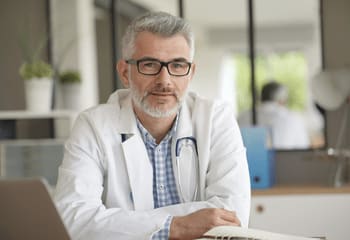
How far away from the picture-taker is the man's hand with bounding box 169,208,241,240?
1749 mm

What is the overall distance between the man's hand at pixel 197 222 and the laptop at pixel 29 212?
49 cm

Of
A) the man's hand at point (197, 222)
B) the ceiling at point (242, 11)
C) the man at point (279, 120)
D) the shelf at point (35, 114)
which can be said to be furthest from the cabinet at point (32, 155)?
the man's hand at point (197, 222)

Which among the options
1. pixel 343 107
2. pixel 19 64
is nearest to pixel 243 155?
pixel 343 107

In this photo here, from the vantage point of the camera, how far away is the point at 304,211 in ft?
12.5

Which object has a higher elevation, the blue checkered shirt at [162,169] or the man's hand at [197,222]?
the blue checkered shirt at [162,169]

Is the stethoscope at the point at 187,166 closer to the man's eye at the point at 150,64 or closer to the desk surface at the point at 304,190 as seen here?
the man's eye at the point at 150,64

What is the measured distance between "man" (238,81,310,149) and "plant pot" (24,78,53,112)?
3.91 ft

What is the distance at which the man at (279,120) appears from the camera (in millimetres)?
4387

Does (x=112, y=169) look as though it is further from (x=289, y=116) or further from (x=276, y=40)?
(x=276, y=40)

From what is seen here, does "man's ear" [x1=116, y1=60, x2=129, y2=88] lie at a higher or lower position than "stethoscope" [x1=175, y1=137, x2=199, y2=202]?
higher

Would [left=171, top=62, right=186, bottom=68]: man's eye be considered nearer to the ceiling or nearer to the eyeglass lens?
the eyeglass lens

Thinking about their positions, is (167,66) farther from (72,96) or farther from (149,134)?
(72,96)

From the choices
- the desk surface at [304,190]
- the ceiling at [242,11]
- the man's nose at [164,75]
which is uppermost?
the ceiling at [242,11]

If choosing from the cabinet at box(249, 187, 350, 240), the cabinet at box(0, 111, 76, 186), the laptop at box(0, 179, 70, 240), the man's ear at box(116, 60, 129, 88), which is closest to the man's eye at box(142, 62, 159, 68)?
the man's ear at box(116, 60, 129, 88)
